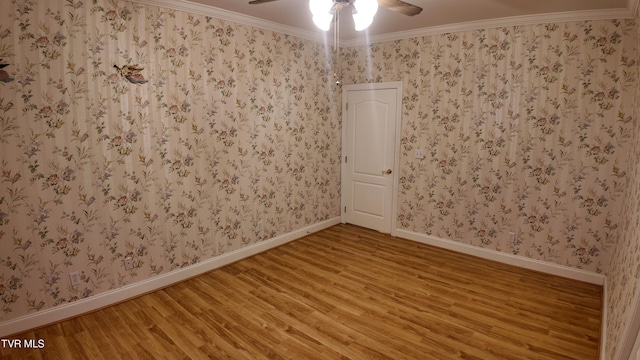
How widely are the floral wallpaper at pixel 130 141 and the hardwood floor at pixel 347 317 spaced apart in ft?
1.35

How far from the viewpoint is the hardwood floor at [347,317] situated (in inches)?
93.0

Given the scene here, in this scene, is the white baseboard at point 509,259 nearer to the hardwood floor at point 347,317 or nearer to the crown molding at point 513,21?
the hardwood floor at point 347,317

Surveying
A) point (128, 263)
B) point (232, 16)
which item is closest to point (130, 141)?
point (128, 263)

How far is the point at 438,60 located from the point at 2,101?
4.08 meters

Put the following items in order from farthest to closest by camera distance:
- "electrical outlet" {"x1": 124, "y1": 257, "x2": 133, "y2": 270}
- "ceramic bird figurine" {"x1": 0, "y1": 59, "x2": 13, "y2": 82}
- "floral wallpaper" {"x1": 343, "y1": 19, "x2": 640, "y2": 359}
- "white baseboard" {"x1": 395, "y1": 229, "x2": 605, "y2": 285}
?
"white baseboard" {"x1": 395, "y1": 229, "x2": 605, "y2": 285} < "floral wallpaper" {"x1": 343, "y1": 19, "x2": 640, "y2": 359} < "electrical outlet" {"x1": 124, "y1": 257, "x2": 133, "y2": 270} < "ceramic bird figurine" {"x1": 0, "y1": 59, "x2": 13, "y2": 82}

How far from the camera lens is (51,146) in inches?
99.3

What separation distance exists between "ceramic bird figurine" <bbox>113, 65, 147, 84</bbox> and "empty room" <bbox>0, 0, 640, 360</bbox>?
3.5 inches

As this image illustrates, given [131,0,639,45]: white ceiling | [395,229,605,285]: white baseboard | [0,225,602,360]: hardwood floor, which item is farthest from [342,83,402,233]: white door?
[0,225,602,360]: hardwood floor

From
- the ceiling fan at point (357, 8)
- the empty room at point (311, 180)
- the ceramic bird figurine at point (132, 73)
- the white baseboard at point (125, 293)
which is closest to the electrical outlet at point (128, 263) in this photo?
the empty room at point (311, 180)

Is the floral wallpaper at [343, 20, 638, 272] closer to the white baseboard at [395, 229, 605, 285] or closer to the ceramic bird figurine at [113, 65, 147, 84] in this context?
the white baseboard at [395, 229, 605, 285]

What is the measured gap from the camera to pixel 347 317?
2756 mm

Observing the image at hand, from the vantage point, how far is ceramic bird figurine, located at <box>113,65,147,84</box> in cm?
282

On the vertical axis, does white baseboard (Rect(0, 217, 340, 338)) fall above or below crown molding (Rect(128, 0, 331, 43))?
below

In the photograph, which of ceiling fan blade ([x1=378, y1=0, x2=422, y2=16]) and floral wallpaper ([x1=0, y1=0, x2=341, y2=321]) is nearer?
ceiling fan blade ([x1=378, y1=0, x2=422, y2=16])
